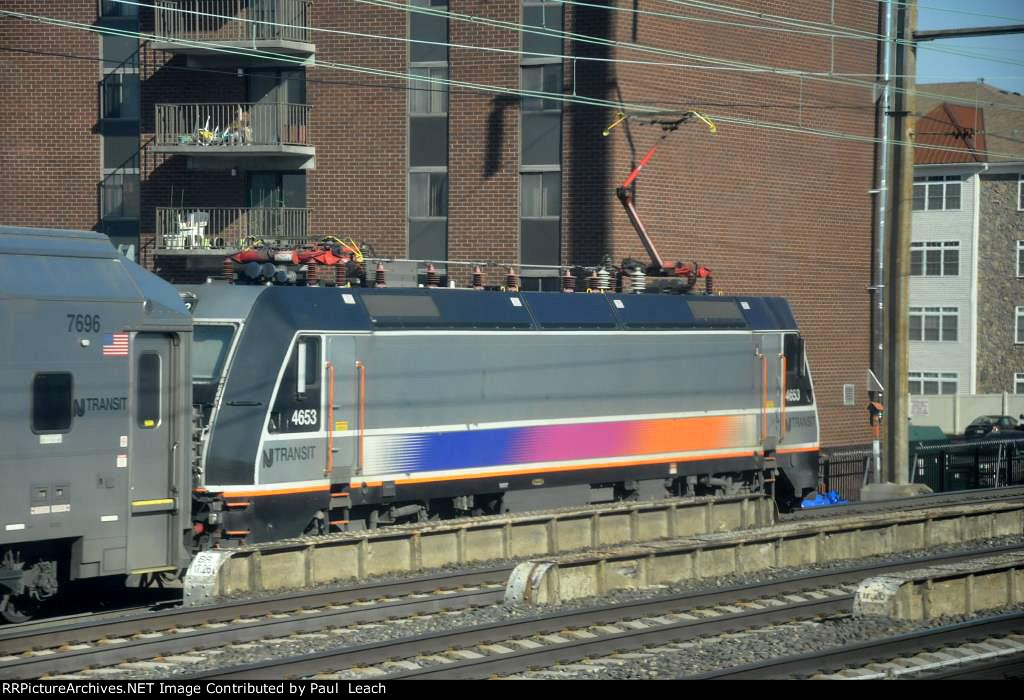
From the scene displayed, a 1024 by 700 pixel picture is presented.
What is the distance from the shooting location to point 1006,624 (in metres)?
13.9

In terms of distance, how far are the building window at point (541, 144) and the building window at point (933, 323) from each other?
3337 centimetres

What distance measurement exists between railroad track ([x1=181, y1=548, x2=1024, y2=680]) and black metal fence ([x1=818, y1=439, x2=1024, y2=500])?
18427 mm

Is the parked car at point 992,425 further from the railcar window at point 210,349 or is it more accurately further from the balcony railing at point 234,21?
the railcar window at point 210,349

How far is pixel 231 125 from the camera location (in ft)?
109

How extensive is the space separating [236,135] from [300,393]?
57.0ft

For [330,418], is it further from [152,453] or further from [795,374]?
[795,374]

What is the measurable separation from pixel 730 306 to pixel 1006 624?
34.2ft

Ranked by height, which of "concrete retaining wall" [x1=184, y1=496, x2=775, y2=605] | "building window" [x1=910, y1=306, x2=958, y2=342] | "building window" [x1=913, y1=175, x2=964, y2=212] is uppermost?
"building window" [x1=913, y1=175, x2=964, y2=212]

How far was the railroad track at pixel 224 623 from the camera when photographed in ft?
40.4

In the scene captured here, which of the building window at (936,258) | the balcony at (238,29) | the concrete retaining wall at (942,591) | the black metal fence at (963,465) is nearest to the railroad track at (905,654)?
the concrete retaining wall at (942,591)

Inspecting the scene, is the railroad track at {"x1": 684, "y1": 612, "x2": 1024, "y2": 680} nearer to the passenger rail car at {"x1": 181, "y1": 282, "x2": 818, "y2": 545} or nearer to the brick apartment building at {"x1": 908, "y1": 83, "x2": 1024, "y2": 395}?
the passenger rail car at {"x1": 181, "y1": 282, "x2": 818, "y2": 545}

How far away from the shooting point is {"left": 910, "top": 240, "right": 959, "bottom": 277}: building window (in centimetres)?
6062

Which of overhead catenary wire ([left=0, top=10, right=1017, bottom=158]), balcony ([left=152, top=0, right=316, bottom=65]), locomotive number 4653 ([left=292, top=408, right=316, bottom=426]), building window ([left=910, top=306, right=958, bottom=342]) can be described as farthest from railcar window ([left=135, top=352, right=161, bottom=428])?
building window ([left=910, top=306, right=958, bottom=342])

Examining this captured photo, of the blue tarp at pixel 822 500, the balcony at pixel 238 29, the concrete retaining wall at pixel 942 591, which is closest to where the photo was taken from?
the concrete retaining wall at pixel 942 591
